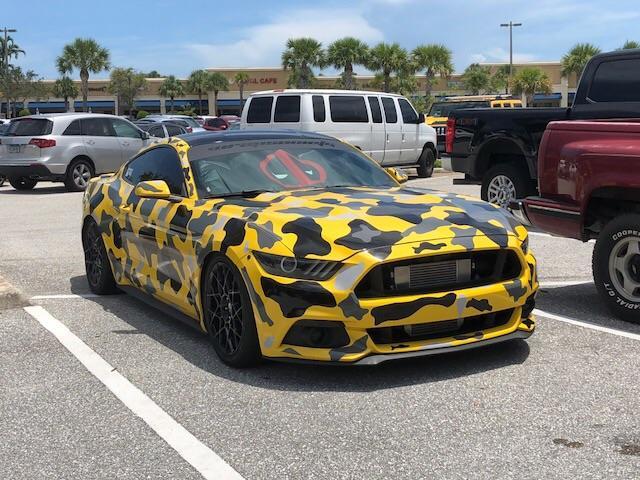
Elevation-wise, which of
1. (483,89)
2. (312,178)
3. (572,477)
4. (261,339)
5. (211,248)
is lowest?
(572,477)

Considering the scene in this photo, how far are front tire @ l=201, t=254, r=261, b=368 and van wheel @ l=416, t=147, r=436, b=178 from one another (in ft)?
49.8

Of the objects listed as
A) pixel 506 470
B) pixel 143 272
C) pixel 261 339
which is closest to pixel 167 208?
pixel 143 272

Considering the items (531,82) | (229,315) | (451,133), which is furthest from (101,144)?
(531,82)

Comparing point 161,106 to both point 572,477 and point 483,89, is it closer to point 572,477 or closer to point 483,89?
point 483,89

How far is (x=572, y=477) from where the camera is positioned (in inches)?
130

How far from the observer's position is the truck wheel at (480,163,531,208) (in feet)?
34.2

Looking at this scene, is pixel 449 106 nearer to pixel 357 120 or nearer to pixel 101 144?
pixel 357 120

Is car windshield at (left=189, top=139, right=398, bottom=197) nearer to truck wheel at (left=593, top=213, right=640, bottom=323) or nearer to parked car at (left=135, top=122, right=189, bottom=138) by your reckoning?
truck wheel at (left=593, top=213, right=640, bottom=323)

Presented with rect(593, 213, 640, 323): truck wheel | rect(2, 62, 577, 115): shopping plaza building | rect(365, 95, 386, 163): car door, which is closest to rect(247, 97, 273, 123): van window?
rect(365, 95, 386, 163): car door

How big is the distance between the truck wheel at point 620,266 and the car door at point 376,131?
39.2 feet

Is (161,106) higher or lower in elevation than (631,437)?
higher

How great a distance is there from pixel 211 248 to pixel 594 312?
3.28m

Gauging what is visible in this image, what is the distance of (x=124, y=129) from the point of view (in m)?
19.2

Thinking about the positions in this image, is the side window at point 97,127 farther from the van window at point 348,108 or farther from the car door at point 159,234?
the car door at point 159,234
